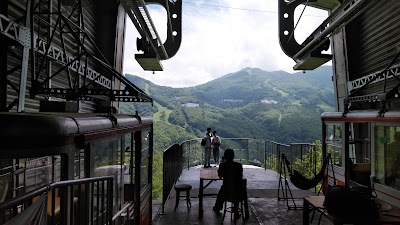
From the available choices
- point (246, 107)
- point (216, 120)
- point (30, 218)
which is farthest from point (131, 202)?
point (246, 107)

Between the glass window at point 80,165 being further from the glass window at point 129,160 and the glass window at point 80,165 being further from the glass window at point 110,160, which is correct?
the glass window at point 129,160

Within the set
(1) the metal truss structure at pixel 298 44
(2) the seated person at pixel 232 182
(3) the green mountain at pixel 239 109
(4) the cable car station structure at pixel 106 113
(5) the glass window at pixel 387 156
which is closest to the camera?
(4) the cable car station structure at pixel 106 113

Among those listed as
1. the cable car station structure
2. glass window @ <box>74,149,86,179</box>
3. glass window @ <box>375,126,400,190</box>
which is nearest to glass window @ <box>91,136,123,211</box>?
the cable car station structure

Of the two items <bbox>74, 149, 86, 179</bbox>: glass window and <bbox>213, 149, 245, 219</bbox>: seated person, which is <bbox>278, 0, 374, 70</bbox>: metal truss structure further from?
<bbox>74, 149, 86, 179</bbox>: glass window

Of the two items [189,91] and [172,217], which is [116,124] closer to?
[172,217]

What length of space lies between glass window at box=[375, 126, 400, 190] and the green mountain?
3171 cm

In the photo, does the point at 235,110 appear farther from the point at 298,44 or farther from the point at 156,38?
the point at 156,38

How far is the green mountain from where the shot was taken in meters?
57.2

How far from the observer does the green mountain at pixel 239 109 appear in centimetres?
5722

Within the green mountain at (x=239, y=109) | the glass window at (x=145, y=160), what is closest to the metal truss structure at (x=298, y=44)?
the glass window at (x=145, y=160)

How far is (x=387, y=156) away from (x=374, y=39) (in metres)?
5.20

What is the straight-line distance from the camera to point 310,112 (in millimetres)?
70062

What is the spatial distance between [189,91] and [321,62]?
7184 centimetres

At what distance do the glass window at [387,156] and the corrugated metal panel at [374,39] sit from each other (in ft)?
9.86
